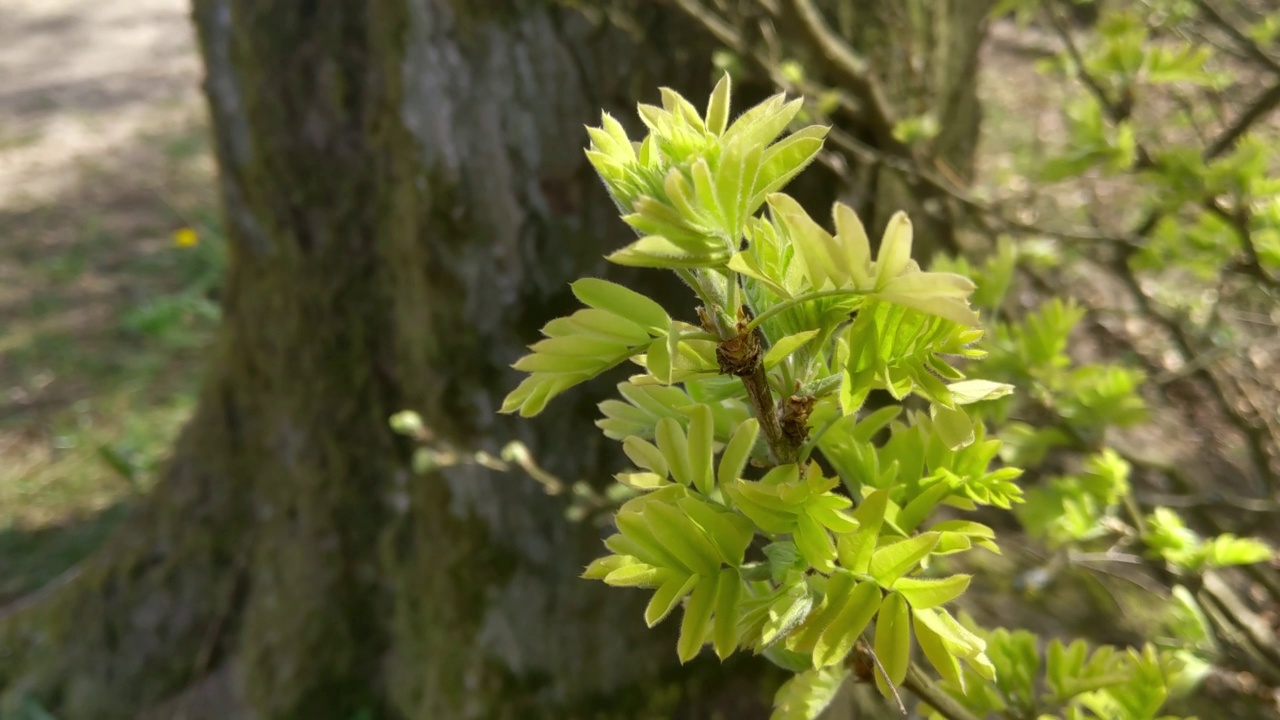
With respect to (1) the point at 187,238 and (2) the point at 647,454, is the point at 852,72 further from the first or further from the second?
(1) the point at 187,238

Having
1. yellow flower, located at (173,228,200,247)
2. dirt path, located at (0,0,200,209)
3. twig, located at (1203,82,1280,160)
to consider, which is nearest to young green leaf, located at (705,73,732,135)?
twig, located at (1203,82,1280,160)

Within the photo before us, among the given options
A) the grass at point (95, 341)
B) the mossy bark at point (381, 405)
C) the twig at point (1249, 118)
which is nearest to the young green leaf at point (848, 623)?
the mossy bark at point (381, 405)

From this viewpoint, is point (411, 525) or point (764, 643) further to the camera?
point (411, 525)

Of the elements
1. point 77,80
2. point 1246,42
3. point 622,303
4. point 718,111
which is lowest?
point 622,303

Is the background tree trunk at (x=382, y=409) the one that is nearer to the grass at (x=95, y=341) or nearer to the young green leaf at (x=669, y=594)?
the grass at (x=95, y=341)

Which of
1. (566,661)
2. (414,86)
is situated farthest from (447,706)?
(414,86)

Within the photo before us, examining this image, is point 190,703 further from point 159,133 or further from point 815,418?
point 159,133

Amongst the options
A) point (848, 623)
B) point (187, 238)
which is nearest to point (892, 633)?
point (848, 623)
